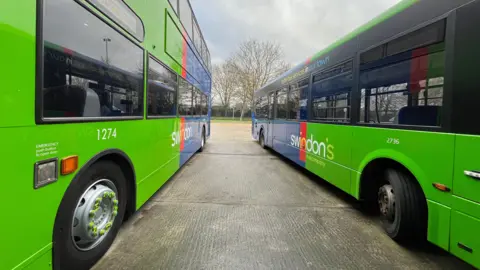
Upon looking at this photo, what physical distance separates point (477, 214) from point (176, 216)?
3228mm

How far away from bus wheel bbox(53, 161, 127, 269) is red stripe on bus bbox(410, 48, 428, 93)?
10.9 feet

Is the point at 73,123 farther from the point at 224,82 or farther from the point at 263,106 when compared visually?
the point at 224,82

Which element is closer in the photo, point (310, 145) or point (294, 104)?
point (310, 145)

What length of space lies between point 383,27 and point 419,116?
1.31 meters

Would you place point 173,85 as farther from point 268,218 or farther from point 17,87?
point 17,87

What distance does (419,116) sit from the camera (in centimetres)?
252

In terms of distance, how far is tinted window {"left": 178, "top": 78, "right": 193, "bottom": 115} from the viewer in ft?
17.4

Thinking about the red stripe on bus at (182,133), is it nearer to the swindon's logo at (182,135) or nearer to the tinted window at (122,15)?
the swindon's logo at (182,135)

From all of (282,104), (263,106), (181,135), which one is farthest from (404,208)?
(263,106)

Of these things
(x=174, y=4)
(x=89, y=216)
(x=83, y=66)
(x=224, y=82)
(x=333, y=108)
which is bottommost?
(x=89, y=216)

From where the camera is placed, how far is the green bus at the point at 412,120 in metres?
2.03

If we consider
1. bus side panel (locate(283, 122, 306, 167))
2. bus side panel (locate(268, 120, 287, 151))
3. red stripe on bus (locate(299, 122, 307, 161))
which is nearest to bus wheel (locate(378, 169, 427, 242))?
red stripe on bus (locate(299, 122, 307, 161))

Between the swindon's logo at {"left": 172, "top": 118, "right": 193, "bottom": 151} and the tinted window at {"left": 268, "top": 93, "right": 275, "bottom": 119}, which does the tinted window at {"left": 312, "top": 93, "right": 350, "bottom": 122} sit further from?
the tinted window at {"left": 268, "top": 93, "right": 275, "bottom": 119}

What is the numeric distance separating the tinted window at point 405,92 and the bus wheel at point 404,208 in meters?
0.67
